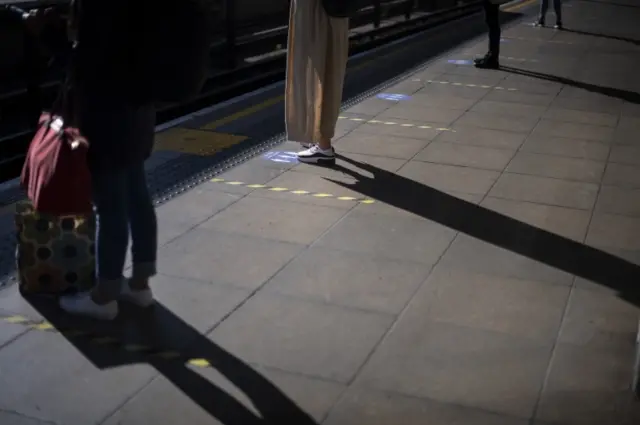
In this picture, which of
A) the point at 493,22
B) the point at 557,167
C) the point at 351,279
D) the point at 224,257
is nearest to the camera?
the point at 351,279

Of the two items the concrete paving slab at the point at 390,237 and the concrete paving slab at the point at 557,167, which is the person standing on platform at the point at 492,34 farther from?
the concrete paving slab at the point at 390,237

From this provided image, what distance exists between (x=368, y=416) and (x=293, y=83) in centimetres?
333

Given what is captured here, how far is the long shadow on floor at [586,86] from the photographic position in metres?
8.85

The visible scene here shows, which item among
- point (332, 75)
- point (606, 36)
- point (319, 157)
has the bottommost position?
point (606, 36)

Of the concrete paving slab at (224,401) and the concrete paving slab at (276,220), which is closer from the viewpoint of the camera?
the concrete paving slab at (224,401)

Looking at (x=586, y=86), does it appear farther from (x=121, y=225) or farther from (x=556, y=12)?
(x=121, y=225)

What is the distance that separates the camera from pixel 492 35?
32.7ft

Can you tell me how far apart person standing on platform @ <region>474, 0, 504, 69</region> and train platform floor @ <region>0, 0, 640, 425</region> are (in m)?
3.35

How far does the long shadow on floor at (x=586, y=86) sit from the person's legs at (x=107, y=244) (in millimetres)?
6329

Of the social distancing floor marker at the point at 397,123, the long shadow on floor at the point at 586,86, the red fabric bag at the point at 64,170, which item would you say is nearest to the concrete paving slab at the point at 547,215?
the social distancing floor marker at the point at 397,123

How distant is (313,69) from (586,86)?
14.7 feet

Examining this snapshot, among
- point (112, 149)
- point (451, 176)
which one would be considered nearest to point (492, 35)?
point (451, 176)

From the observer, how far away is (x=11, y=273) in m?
4.18

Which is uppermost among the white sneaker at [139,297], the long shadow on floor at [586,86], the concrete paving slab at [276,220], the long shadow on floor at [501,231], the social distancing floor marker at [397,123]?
the white sneaker at [139,297]
